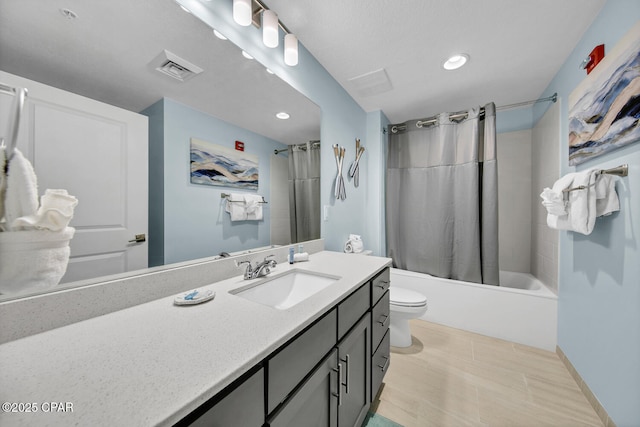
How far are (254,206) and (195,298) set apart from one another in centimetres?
55

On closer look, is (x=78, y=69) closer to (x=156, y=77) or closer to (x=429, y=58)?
(x=156, y=77)

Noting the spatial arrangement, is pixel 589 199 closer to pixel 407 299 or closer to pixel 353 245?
pixel 407 299

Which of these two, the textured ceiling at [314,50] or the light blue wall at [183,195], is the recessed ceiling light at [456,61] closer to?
the textured ceiling at [314,50]

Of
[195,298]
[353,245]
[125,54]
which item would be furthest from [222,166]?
[353,245]

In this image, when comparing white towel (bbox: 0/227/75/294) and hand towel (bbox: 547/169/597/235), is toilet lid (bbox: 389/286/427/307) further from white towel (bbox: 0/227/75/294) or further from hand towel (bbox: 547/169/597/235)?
white towel (bbox: 0/227/75/294)

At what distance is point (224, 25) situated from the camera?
1.04m

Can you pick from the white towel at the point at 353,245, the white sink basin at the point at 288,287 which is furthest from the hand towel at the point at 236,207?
the white towel at the point at 353,245

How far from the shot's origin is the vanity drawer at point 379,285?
1150 mm

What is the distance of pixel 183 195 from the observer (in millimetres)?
892

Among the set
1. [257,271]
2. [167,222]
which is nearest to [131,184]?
[167,222]

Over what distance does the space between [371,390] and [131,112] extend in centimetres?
160

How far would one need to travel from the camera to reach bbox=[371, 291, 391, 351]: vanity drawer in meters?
1.15

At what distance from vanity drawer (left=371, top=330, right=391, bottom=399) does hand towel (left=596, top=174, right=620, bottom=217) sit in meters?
1.32

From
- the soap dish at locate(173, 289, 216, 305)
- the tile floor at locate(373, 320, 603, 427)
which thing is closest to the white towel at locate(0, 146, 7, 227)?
the soap dish at locate(173, 289, 216, 305)
